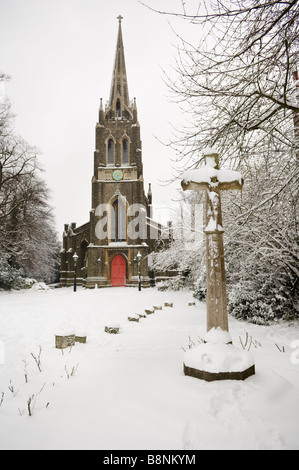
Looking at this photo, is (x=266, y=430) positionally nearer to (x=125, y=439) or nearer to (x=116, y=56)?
(x=125, y=439)

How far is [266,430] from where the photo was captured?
2008 millimetres

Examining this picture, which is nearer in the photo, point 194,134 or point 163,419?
point 163,419

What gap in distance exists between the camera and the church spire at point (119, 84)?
3212cm

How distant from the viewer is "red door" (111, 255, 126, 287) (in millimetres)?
27578

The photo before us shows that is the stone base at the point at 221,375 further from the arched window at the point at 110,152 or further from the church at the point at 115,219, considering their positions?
the arched window at the point at 110,152

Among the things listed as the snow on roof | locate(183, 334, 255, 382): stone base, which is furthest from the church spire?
locate(183, 334, 255, 382): stone base

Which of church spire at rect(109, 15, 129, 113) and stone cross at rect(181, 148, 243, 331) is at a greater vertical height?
church spire at rect(109, 15, 129, 113)

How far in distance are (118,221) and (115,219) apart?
1.38 ft

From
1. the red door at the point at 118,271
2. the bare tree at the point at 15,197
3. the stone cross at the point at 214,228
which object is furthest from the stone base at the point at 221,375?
the red door at the point at 118,271

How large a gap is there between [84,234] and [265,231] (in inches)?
1032

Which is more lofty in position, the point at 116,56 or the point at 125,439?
the point at 116,56

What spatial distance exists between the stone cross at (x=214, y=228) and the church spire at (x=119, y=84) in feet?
105

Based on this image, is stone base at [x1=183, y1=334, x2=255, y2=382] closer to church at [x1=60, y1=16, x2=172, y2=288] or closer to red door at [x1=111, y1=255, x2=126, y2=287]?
church at [x1=60, y1=16, x2=172, y2=288]
